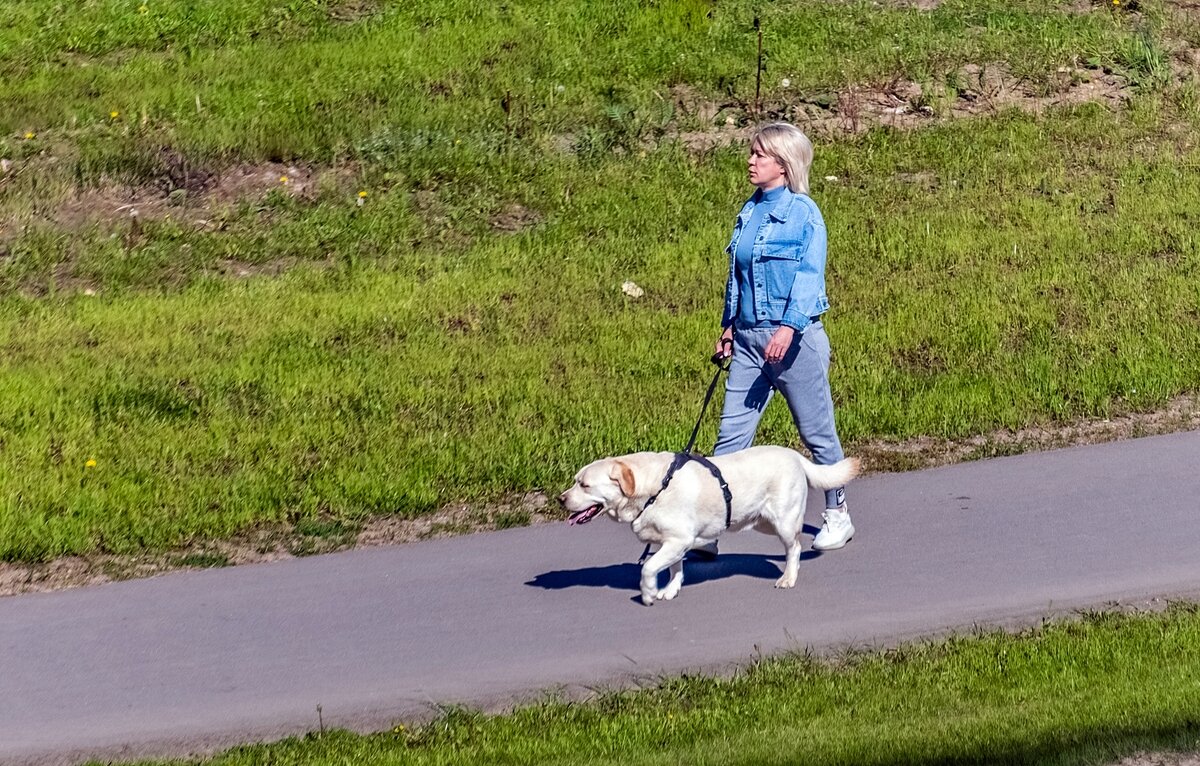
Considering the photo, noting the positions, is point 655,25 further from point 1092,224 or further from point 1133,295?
point 1133,295

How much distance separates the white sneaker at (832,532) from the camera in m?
7.59

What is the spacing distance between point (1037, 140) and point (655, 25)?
4337 millimetres

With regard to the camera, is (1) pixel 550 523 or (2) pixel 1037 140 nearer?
(1) pixel 550 523

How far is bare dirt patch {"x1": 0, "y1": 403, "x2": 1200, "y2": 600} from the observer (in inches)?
315

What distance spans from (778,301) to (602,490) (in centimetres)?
114

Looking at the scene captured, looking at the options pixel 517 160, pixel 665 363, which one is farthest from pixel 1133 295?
pixel 517 160

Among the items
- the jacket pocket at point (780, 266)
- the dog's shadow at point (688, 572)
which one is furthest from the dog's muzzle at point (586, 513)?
the jacket pocket at point (780, 266)

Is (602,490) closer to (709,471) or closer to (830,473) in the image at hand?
(709,471)

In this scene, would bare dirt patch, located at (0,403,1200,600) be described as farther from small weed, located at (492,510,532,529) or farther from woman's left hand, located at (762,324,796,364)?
woman's left hand, located at (762,324,796,364)

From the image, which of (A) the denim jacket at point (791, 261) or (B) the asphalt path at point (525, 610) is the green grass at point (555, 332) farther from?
(A) the denim jacket at point (791, 261)

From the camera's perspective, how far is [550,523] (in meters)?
8.34

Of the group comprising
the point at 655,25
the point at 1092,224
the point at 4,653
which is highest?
the point at 655,25

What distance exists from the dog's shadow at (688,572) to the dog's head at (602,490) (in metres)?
0.68

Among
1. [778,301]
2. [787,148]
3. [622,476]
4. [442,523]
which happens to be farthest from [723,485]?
[442,523]
